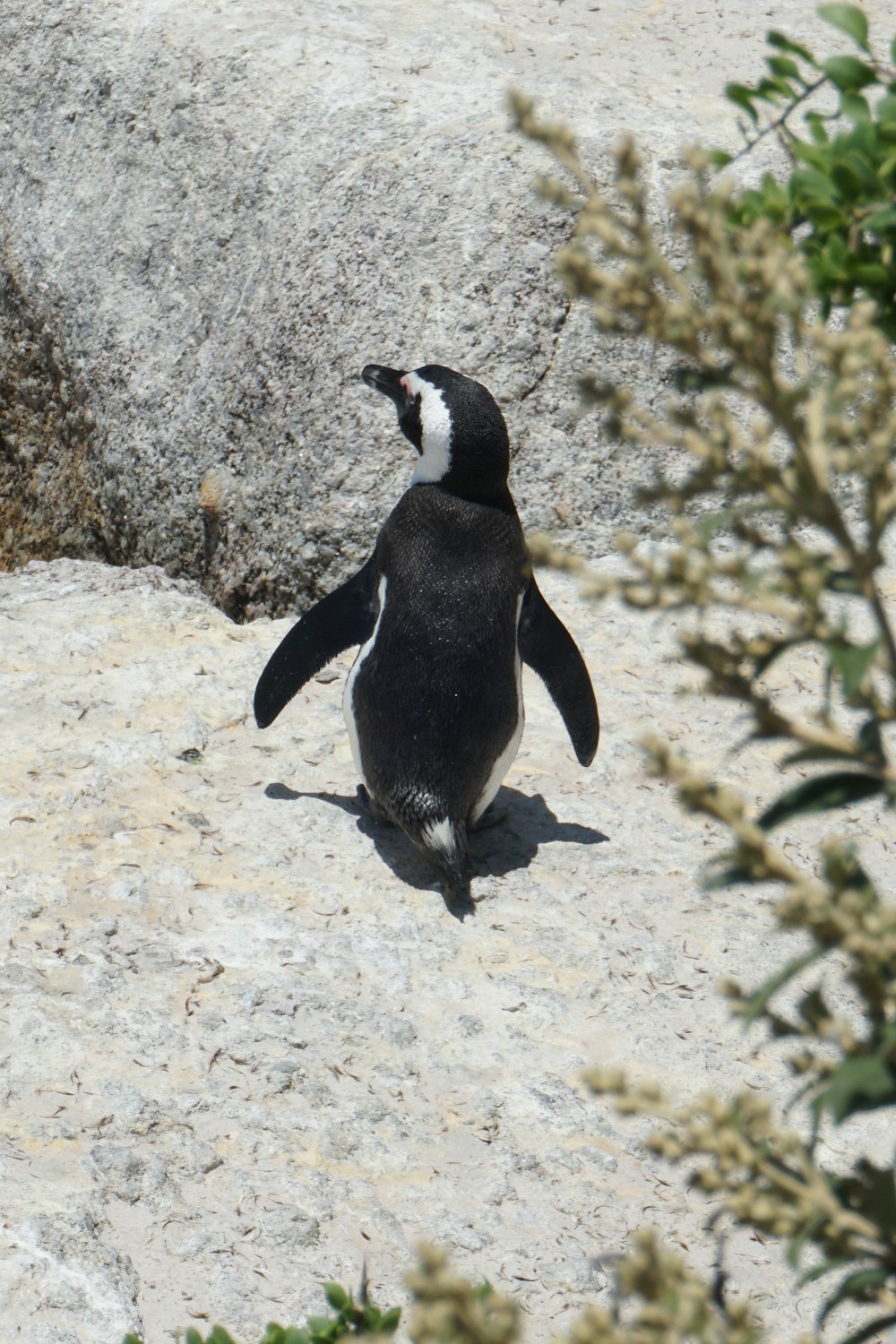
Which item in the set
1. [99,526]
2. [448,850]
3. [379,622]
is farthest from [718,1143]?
[99,526]

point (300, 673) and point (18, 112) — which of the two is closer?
point (300, 673)

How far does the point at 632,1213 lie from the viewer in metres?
2.33

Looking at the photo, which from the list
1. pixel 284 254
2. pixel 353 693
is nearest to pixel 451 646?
pixel 353 693

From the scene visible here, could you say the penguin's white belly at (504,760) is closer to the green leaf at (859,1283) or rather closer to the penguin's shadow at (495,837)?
the penguin's shadow at (495,837)

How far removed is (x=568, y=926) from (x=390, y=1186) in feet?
2.80

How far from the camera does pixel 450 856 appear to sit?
3.05m

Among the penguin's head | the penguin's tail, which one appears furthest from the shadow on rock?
the penguin's head

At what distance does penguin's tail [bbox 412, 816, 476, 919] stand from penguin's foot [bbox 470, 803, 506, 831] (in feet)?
0.92

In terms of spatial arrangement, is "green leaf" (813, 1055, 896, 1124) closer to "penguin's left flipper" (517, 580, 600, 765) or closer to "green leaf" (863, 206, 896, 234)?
"green leaf" (863, 206, 896, 234)

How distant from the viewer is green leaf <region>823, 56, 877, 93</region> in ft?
3.91

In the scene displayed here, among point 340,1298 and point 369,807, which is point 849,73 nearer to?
point 340,1298

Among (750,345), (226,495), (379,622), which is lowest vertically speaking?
(226,495)

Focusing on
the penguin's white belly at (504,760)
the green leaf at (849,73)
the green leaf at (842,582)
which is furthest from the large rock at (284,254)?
the green leaf at (842,582)

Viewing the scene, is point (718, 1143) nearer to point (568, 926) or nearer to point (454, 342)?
point (568, 926)
